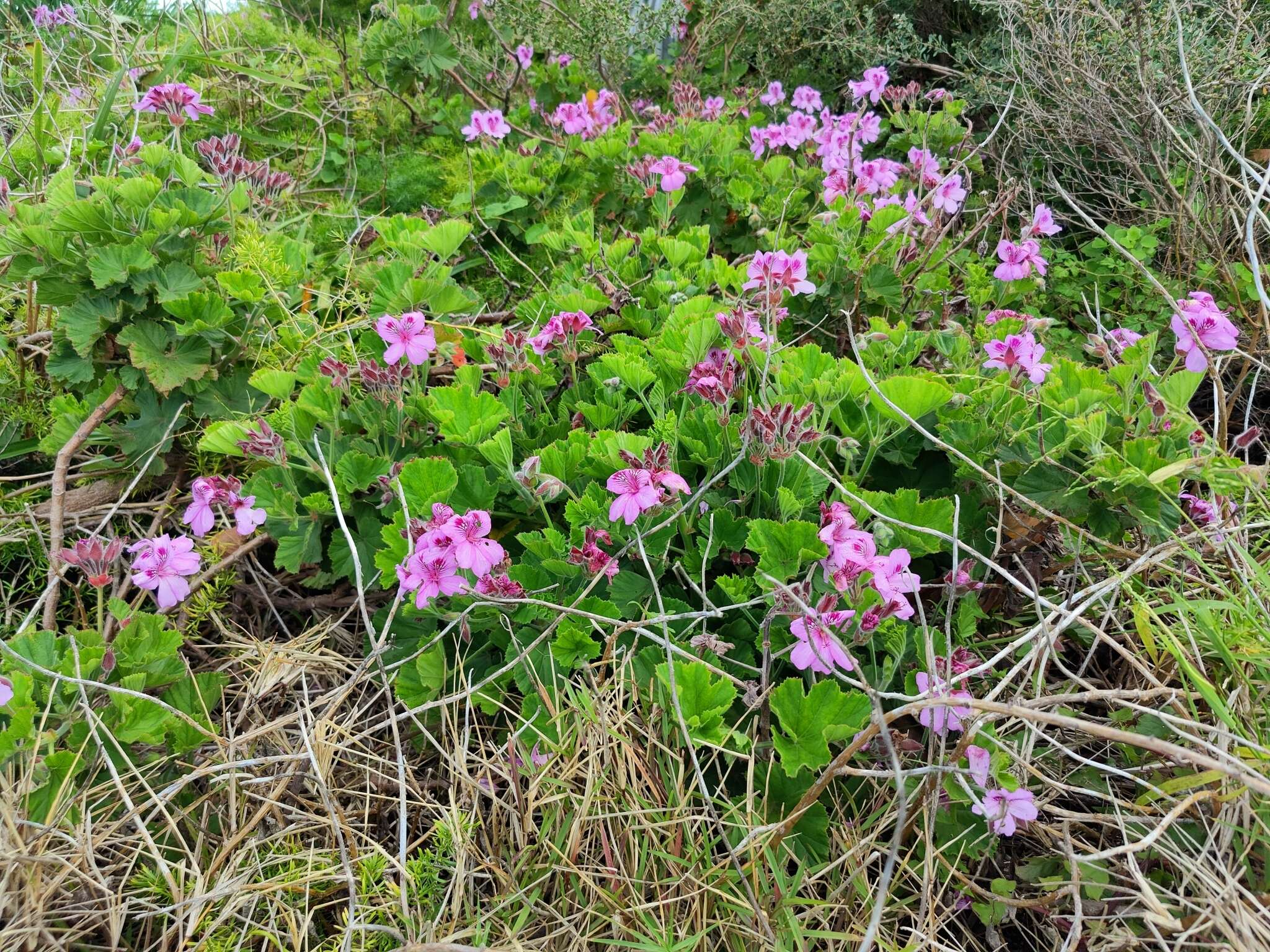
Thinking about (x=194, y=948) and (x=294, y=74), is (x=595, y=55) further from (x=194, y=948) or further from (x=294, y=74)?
(x=194, y=948)

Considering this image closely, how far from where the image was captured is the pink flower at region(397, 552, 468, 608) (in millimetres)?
1539

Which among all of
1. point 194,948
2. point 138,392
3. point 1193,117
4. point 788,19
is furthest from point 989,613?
point 788,19

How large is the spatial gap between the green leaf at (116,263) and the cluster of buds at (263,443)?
1.95 feet

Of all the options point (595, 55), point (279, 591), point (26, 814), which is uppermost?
point (595, 55)

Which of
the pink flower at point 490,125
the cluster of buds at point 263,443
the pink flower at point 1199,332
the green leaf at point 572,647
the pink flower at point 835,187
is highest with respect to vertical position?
the pink flower at point 1199,332

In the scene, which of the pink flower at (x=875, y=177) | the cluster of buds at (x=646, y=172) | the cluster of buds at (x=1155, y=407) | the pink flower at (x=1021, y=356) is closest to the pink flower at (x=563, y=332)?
the pink flower at (x=1021, y=356)

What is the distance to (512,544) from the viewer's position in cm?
204

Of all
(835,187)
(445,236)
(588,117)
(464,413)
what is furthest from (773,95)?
(464,413)

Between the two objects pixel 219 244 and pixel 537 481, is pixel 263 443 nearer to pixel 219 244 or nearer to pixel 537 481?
pixel 537 481

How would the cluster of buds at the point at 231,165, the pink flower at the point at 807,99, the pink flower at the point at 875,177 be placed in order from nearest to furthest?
the cluster of buds at the point at 231,165 → the pink flower at the point at 875,177 → the pink flower at the point at 807,99

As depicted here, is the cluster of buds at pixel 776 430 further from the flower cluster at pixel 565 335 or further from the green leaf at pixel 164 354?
the green leaf at pixel 164 354

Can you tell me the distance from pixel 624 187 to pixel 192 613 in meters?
2.15

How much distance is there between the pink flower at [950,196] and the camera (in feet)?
9.50

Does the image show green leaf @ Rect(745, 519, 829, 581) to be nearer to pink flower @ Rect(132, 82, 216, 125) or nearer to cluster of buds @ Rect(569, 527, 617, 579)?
cluster of buds @ Rect(569, 527, 617, 579)
